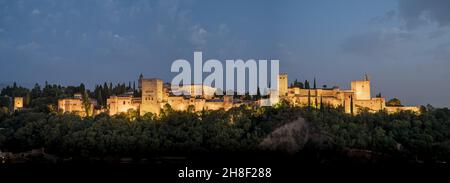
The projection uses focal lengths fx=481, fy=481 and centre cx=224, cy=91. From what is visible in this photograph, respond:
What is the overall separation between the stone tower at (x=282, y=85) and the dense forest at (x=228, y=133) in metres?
5.74

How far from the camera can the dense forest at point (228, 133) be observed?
41500 mm

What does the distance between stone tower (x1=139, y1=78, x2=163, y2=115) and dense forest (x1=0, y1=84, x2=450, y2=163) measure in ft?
3.78

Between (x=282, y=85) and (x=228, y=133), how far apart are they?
14.5 metres

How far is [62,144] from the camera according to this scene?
4375cm

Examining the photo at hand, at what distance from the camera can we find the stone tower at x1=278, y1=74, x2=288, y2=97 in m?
54.9

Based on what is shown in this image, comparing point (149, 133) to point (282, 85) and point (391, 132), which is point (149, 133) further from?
point (391, 132)

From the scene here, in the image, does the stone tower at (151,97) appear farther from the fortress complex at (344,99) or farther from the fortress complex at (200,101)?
the fortress complex at (344,99)

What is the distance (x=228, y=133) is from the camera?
43219 millimetres

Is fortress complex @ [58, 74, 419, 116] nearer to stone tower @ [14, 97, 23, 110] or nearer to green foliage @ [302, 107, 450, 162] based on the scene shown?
green foliage @ [302, 107, 450, 162]

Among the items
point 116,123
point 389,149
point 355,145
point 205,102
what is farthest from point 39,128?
point 389,149

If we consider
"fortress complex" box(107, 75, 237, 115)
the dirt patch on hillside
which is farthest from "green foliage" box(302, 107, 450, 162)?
"fortress complex" box(107, 75, 237, 115)

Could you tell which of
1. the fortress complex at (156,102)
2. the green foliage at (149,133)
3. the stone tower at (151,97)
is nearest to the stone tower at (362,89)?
the green foliage at (149,133)
